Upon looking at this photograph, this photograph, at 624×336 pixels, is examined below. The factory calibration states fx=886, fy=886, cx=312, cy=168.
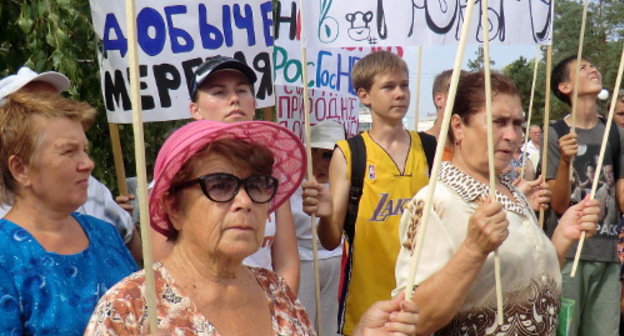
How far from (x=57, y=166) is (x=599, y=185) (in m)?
3.70

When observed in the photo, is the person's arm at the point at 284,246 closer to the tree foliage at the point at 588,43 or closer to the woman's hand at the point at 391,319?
the woman's hand at the point at 391,319

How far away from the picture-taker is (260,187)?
217 centimetres

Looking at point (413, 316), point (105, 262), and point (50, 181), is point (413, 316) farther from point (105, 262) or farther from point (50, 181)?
point (50, 181)

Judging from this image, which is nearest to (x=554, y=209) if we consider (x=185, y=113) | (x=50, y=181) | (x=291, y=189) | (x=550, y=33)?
(x=550, y=33)

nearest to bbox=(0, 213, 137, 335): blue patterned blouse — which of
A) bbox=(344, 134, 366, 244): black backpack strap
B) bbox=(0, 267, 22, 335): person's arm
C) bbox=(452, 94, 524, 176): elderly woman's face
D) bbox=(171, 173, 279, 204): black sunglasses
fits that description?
bbox=(0, 267, 22, 335): person's arm

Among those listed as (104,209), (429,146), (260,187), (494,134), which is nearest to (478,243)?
(494,134)

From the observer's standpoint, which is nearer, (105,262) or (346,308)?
(105,262)

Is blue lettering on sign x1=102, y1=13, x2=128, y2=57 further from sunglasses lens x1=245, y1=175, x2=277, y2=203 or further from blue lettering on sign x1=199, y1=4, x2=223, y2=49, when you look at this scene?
sunglasses lens x1=245, y1=175, x2=277, y2=203

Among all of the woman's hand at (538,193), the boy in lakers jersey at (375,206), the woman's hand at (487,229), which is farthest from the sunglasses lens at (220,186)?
the woman's hand at (538,193)

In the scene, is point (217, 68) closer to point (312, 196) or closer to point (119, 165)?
point (312, 196)

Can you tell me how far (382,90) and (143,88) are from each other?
119cm

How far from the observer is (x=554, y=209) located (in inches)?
203

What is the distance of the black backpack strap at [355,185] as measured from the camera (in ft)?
13.7

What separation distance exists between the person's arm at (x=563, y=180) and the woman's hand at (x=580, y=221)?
1.43 meters
